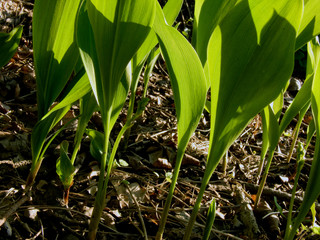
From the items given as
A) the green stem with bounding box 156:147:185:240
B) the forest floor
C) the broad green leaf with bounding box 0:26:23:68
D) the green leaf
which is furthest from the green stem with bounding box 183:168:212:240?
the broad green leaf with bounding box 0:26:23:68

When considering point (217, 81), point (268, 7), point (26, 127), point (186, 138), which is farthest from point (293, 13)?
point (26, 127)

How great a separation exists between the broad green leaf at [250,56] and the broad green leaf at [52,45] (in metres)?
0.38

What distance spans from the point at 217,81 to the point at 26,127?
959mm

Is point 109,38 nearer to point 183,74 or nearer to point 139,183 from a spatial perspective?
point 183,74

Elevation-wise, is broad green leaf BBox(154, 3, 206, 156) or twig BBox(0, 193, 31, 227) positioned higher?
broad green leaf BBox(154, 3, 206, 156)

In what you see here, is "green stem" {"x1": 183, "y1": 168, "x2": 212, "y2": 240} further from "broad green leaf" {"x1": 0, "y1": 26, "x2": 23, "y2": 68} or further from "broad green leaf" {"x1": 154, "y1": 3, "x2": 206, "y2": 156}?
"broad green leaf" {"x1": 0, "y1": 26, "x2": 23, "y2": 68}

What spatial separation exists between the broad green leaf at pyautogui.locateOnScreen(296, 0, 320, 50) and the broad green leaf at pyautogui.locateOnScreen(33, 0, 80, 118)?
55 cm

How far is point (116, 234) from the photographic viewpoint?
101 cm

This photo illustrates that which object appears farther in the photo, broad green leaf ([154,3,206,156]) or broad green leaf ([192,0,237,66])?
broad green leaf ([192,0,237,66])

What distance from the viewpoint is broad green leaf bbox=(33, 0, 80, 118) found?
85 cm

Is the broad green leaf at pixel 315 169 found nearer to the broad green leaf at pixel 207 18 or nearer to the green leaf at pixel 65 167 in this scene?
the broad green leaf at pixel 207 18

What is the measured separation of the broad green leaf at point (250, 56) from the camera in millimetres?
646

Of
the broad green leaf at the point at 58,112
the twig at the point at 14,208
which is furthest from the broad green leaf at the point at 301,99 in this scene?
the twig at the point at 14,208

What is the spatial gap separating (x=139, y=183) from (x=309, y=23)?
79cm
